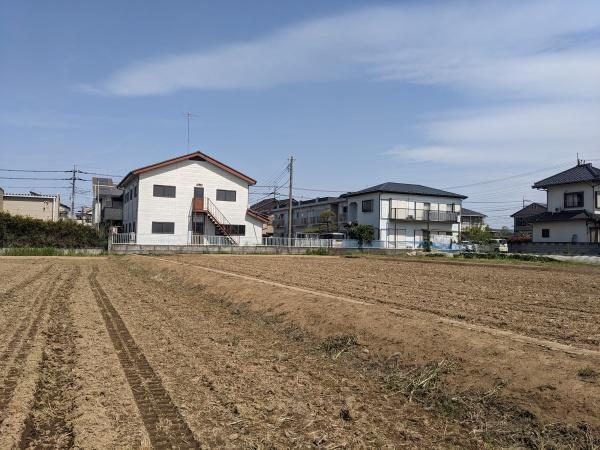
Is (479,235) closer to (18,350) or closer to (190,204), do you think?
(190,204)

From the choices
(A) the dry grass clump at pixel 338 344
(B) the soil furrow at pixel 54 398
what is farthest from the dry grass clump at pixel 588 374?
(B) the soil furrow at pixel 54 398

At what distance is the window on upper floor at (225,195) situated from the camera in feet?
146

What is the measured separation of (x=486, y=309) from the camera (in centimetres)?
1025

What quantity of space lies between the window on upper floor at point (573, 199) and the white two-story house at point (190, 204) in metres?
25.9

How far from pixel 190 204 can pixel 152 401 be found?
3864 centimetres

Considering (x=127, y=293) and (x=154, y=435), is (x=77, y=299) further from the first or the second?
(x=154, y=435)

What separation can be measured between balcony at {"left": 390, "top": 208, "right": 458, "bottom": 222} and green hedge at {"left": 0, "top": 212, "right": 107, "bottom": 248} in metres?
27.6

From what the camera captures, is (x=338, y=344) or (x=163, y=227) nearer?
(x=338, y=344)

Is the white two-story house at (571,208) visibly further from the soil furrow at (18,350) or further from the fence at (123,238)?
the soil furrow at (18,350)

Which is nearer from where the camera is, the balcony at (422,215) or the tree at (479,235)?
the tree at (479,235)

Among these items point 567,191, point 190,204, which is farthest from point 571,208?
point 190,204

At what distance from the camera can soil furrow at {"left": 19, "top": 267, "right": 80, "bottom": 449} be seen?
14.1 ft

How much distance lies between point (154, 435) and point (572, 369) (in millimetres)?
4185

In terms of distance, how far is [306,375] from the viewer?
6.45 meters
